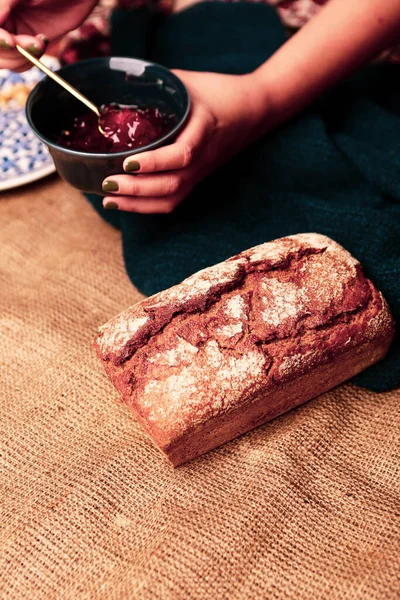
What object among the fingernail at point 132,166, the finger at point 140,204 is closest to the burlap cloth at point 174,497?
the finger at point 140,204

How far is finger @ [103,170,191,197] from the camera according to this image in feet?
3.59

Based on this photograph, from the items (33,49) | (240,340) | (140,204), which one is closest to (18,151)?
(33,49)

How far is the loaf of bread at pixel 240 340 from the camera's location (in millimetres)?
938

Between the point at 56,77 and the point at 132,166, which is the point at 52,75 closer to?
Result: the point at 56,77

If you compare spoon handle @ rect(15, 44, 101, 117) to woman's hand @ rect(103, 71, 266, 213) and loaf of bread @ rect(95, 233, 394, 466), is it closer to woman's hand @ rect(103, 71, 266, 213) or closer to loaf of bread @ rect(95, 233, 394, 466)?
woman's hand @ rect(103, 71, 266, 213)

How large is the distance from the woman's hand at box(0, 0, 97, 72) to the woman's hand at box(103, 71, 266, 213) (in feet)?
1.08

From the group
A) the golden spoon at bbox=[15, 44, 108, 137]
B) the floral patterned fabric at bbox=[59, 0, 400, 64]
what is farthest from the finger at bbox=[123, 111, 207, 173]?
the floral patterned fabric at bbox=[59, 0, 400, 64]

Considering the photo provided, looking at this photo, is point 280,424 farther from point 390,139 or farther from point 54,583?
point 390,139

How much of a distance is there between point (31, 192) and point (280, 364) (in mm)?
973

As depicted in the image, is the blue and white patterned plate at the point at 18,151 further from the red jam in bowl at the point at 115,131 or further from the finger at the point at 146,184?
the finger at the point at 146,184

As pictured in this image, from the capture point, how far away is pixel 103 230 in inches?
59.2

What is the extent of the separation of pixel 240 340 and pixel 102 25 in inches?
54.5

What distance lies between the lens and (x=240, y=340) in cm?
97

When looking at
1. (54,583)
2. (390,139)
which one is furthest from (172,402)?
(390,139)
